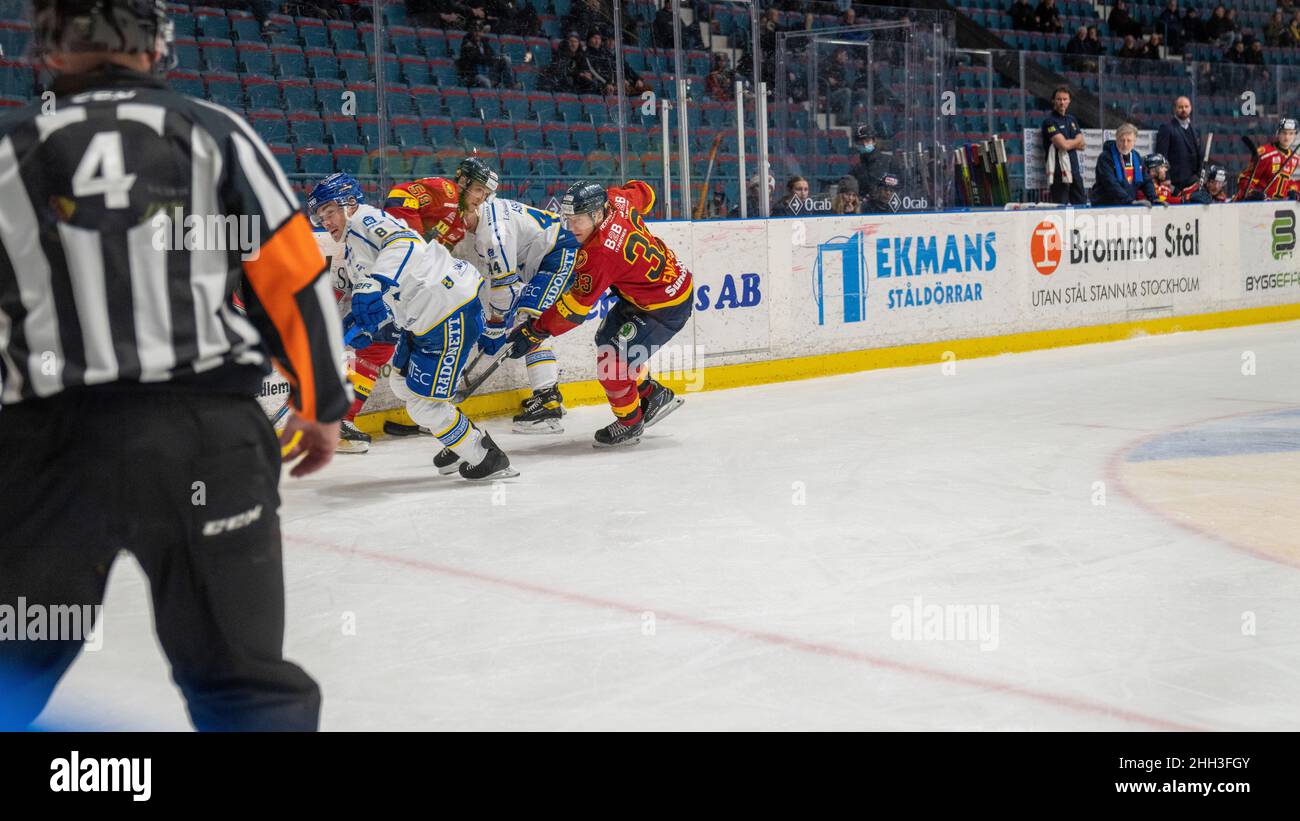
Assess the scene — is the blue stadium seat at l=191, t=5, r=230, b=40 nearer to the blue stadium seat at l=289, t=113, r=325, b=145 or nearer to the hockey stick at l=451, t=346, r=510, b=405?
the blue stadium seat at l=289, t=113, r=325, b=145

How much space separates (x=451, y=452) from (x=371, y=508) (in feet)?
2.18

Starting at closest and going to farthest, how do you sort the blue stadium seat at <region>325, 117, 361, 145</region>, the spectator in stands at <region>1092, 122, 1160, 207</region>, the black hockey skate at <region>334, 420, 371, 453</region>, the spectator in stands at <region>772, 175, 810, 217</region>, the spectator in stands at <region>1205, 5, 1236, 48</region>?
the black hockey skate at <region>334, 420, 371, 453</region>, the blue stadium seat at <region>325, 117, 361, 145</region>, the spectator in stands at <region>772, 175, 810, 217</region>, the spectator in stands at <region>1092, 122, 1160, 207</region>, the spectator in stands at <region>1205, 5, 1236, 48</region>

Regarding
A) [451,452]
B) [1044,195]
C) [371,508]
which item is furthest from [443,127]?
[1044,195]

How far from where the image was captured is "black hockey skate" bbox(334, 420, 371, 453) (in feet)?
22.4

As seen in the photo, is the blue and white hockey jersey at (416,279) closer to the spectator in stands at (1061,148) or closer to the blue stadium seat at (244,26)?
the blue stadium seat at (244,26)

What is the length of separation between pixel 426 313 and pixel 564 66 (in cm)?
340

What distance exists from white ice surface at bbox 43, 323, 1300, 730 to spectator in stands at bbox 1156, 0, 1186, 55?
14683 millimetres

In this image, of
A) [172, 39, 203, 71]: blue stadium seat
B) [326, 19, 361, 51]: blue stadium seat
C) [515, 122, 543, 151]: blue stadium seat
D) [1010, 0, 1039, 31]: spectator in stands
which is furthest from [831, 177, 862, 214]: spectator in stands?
[1010, 0, 1039, 31]: spectator in stands

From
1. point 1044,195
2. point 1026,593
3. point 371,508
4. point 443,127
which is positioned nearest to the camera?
point 1026,593

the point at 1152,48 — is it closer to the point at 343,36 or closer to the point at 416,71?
the point at 416,71

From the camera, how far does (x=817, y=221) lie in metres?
9.48

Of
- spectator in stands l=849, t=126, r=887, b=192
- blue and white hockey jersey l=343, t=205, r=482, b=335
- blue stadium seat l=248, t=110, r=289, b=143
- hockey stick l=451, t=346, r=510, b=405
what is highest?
blue stadium seat l=248, t=110, r=289, b=143

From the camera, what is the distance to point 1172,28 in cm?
1992
